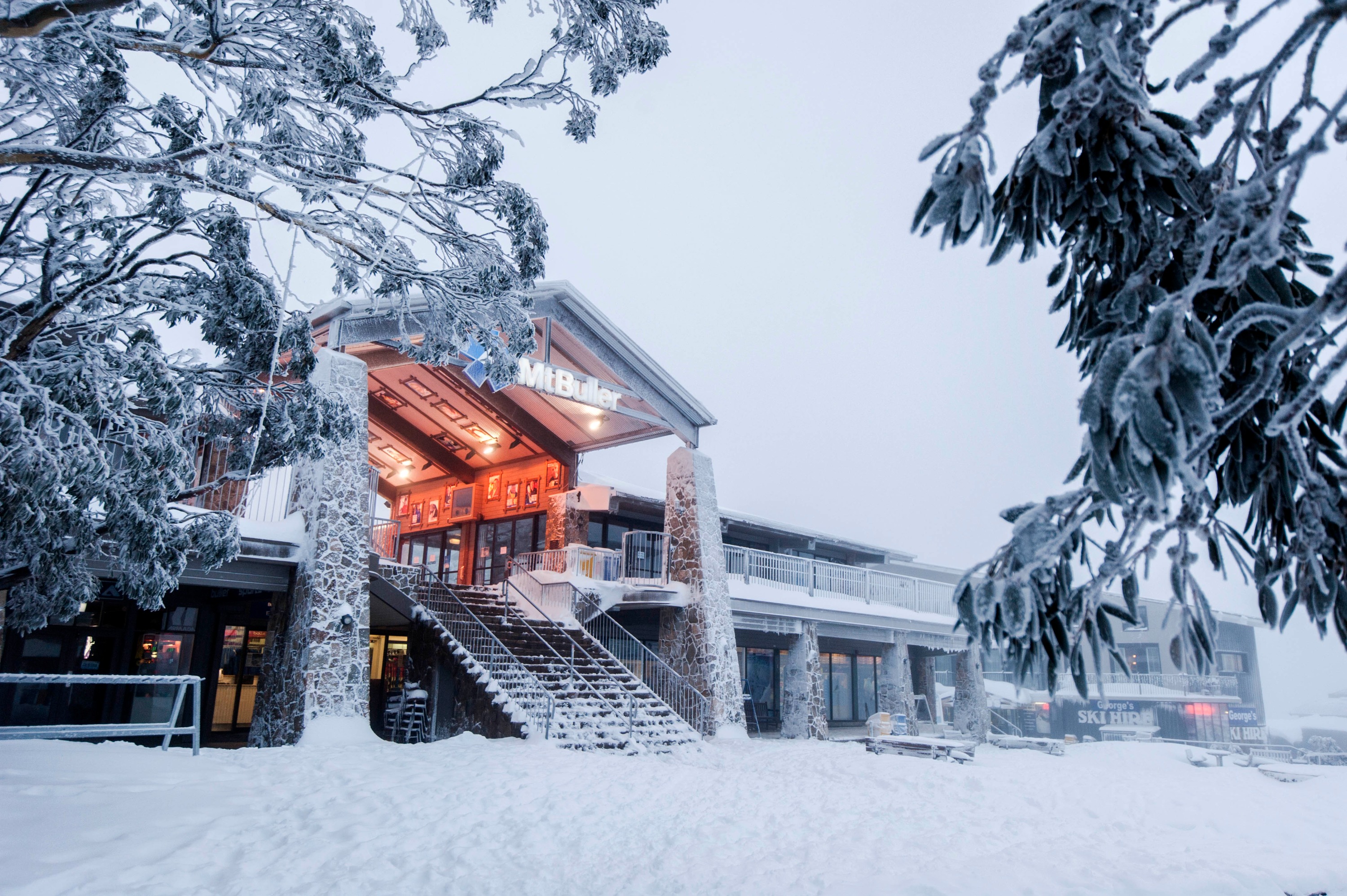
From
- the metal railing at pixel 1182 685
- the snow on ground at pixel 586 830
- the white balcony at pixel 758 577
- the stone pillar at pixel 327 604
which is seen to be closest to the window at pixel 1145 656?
the metal railing at pixel 1182 685

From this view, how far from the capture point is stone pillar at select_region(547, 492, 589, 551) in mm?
18391

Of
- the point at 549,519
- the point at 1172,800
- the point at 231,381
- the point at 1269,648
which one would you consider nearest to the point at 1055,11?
the point at 231,381

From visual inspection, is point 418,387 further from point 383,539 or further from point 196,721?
point 196,721

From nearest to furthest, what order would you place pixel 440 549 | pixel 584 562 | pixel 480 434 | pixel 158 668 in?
1. pixel 158 668
2. pixel 584 562
3. pixel 480 434
4. pixel 440 549

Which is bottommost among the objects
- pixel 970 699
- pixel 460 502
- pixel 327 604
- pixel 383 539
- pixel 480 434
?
pixel 970 699

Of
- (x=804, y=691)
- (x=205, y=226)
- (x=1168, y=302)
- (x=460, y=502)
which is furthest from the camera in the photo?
(x=460, y=502)

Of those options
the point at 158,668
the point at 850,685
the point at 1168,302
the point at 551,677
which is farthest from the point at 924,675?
the point at 1168,302

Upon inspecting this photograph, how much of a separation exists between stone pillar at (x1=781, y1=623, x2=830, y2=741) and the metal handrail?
5.52 meters

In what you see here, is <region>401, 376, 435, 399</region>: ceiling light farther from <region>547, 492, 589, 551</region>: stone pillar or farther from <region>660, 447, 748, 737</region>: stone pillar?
<region>660, 447, 748, 737</region>: stone pillar

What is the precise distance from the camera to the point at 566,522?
60.5 ft

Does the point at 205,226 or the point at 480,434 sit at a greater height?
the point at 480,434

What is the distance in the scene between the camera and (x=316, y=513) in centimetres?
1284

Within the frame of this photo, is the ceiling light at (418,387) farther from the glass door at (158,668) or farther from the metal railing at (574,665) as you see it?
the glass door at (158,668)

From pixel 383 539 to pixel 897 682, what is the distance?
44.2 feet
